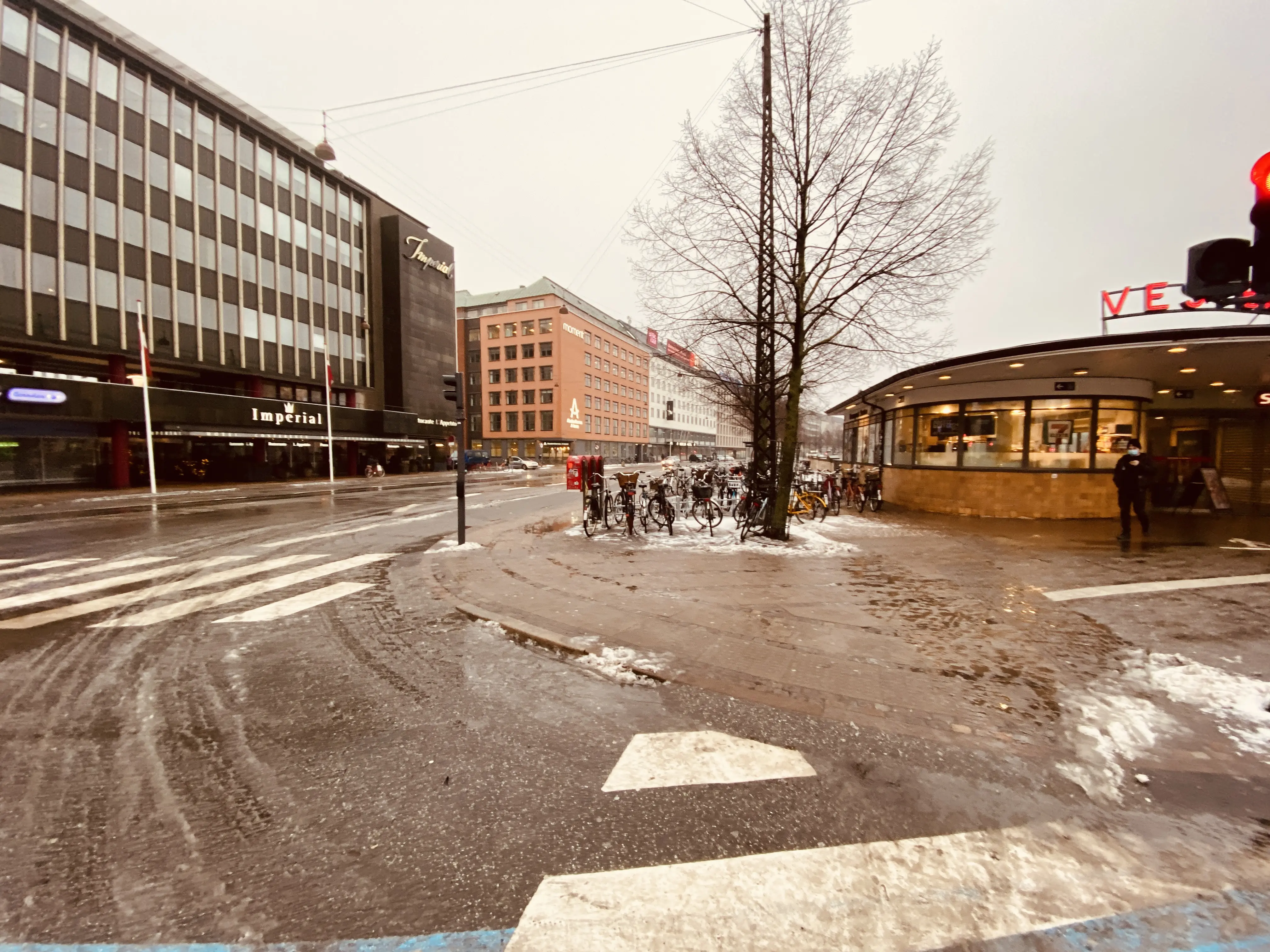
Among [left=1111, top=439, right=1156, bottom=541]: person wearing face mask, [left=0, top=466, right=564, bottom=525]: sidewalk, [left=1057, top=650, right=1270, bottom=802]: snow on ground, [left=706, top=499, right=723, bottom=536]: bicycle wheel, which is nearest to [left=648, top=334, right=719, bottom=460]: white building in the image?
[left=0, top=466, right=564, bottom=525]: sidewalk

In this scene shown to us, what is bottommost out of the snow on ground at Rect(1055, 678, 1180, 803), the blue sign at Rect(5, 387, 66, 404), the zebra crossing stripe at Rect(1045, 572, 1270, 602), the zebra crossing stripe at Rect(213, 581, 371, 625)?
the zebra crossing stripe at Rect(213, 581, 371, 625)

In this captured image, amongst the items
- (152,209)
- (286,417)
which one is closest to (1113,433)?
(286,417)

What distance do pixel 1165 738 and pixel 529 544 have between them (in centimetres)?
895

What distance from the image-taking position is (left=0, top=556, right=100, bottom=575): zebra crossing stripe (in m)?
7.78

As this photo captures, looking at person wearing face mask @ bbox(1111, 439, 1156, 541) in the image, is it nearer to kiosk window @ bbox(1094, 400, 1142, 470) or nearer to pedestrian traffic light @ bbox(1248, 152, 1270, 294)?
kiosk window @ bbox(1094, 400, 1142, 470)

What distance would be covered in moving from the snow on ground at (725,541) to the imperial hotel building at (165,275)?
26.1 metres

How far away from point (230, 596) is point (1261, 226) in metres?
10.2

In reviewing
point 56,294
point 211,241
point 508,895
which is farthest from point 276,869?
point 211,241

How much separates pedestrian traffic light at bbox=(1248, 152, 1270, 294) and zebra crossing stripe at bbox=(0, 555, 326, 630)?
10.7 meters

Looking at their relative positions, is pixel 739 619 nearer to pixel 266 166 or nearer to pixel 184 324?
pixel 184 324

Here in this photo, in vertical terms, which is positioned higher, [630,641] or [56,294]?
[56,294]

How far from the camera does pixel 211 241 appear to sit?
2886 centimetres

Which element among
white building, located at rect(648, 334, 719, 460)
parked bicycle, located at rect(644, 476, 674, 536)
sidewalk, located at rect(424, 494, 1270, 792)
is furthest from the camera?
white building, located at rect(648, 334, 719, 460)

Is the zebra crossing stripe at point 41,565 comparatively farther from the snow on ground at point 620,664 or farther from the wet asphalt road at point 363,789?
the snow on ground at point 620,664
